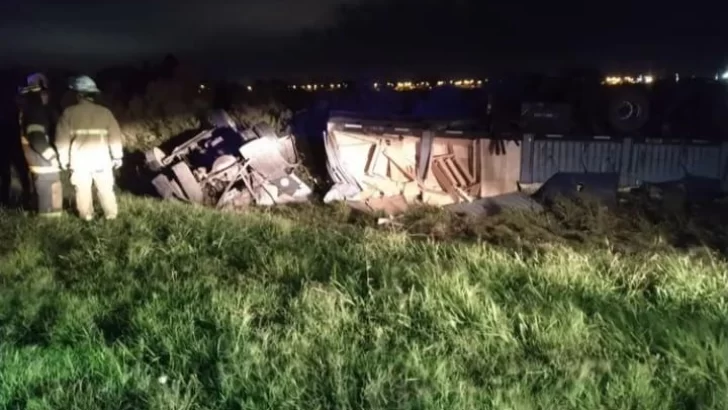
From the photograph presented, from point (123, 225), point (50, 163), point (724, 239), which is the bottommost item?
point (724, 239)

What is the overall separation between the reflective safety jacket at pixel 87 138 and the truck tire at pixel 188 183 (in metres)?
2.81

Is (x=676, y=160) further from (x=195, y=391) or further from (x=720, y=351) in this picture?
(x=195, y=391)

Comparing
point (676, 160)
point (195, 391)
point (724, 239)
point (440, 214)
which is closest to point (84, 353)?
point (195, 391)

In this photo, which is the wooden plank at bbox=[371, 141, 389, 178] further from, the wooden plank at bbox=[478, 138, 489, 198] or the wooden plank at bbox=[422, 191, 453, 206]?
the wooden plank at bbox=[478, 138, 489, 198]

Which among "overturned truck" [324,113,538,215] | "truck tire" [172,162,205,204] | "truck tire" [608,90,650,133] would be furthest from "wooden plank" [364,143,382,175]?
"truck tire" [608,90,650,133]

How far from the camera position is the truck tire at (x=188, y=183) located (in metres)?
10.8

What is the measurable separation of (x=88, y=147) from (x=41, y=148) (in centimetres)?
66

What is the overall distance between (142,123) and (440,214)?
6.79 m

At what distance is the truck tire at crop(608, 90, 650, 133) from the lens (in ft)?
38.4

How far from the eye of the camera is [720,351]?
336 cm

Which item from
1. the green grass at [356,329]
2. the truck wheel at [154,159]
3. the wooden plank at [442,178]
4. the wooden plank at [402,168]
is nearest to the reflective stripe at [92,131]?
the green grass at [356,329]

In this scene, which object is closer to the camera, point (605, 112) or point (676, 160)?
point (676, 160)

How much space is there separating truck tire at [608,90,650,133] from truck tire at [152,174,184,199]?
6966mm

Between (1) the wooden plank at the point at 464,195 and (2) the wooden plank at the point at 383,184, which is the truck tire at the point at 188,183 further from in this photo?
(1) the wooden plank at the point at 464,195
